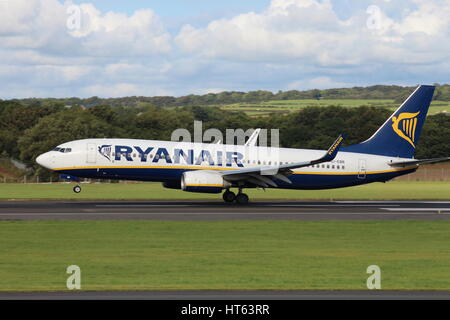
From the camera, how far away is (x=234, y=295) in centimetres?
1756

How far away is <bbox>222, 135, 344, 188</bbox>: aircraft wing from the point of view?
43844 millimetres

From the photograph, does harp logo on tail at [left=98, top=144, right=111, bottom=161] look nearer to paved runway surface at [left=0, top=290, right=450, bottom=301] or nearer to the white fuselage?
the white fuselage

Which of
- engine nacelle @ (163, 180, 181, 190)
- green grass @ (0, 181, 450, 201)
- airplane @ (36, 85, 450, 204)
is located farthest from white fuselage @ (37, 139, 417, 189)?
green grass @ (0, 181, 450, 201)

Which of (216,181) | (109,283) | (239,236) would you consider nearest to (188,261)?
(109,283)

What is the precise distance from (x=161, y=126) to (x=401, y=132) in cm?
7802

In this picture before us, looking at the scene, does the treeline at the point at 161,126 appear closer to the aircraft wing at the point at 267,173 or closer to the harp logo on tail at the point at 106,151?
the harp logo on tail at the point at 106,151

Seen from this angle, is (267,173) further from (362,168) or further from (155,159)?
(362,168)

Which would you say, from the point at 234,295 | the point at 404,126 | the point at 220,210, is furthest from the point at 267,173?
the point at 234,295

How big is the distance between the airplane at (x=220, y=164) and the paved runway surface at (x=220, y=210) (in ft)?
4.93

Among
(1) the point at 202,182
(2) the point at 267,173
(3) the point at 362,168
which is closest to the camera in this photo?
(1) the point at 202,182

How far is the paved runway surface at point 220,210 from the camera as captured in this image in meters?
37.3

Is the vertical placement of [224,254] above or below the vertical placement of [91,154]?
below

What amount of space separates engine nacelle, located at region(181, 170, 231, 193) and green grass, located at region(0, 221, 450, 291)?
8752 millimetres

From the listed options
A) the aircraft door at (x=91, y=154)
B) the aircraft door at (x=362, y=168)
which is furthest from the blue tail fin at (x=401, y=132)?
the aircraft door at (x=91, y=154)
